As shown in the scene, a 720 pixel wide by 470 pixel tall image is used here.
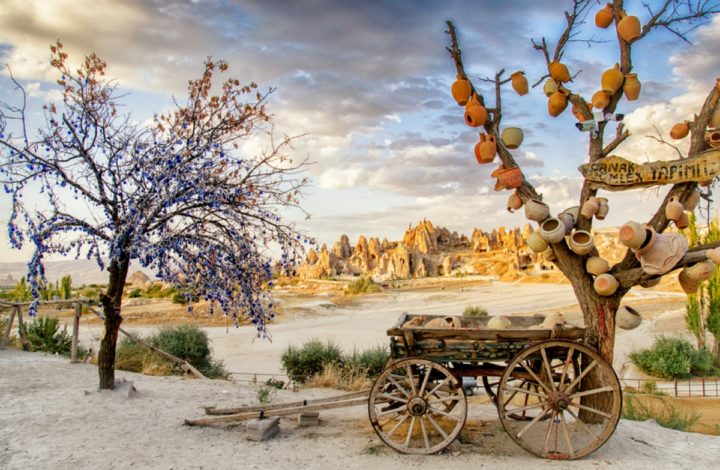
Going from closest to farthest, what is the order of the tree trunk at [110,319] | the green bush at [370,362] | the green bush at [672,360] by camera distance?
the tree trunk at [110,319], the green bush at [370,362], the green bush at [672,360]

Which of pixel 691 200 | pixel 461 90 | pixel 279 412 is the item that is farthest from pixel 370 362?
pixel 691 200

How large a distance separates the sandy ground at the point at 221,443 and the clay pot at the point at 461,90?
4.53 metres

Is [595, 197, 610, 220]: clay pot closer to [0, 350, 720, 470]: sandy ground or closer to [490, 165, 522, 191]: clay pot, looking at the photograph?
[490, 165, 522, 191]: clay pot

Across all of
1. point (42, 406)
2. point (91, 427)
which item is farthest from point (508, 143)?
point (42, 406)

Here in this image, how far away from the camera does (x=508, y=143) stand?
287 inches

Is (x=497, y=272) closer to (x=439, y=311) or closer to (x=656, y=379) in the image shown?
(x=439, y=311)

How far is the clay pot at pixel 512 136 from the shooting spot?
7.23m

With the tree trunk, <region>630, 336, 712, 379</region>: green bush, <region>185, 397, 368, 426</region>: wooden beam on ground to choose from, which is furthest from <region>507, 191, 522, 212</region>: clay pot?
<region>630, 336, 712, 379</region>: green bush

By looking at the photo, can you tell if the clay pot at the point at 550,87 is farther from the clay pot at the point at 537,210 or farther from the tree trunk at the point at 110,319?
the tree trunk at the point at 110,319

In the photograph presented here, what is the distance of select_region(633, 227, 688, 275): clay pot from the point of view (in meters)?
6.07

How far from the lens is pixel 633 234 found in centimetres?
602

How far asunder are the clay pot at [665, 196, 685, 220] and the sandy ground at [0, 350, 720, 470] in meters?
2.90

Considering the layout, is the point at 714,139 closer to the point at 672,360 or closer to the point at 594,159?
the point at 594,159

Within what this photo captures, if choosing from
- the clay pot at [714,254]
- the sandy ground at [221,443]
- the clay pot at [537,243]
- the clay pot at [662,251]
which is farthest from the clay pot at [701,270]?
the sandy ground at [221,443]
